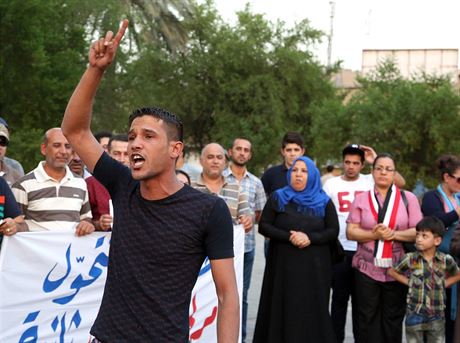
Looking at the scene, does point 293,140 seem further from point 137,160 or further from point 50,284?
point 137,160

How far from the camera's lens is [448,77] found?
2553cm

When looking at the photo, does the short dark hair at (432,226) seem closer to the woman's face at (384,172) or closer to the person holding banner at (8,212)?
the woman's face at (384,172)

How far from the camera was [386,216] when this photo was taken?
809 centimetres

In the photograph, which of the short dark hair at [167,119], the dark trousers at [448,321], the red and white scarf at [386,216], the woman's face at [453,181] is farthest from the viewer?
the woman's face at [453,181]

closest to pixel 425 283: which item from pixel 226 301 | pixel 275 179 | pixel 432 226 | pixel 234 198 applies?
pixel 432 226

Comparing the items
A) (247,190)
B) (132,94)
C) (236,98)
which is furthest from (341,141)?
(247,190)

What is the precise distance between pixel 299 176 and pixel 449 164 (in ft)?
5.28

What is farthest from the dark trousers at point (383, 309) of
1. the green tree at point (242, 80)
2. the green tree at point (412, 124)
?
the green tree at point (242, 80)

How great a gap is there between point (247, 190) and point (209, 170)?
2.06 ft

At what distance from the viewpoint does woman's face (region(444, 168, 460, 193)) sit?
330 inches

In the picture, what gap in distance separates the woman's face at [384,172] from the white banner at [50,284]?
2.76 metres

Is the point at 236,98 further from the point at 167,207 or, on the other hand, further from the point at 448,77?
the point at 167,207

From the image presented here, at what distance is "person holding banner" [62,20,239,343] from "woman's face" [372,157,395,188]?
4.71 meters

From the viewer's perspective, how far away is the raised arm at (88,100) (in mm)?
3613
